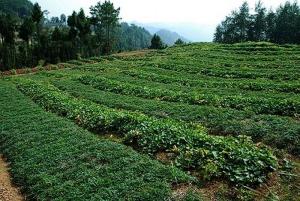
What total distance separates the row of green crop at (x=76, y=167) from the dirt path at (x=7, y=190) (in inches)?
12.8

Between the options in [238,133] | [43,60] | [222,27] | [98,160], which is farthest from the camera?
[222,27]

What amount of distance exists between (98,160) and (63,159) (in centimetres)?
193

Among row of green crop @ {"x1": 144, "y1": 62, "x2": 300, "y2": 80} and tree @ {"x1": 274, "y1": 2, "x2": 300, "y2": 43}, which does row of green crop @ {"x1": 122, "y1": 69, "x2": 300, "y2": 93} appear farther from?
tree @ {"x1": 274, "y1": 2, "x2": 300, "y2": 43}

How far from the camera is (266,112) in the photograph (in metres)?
23.2

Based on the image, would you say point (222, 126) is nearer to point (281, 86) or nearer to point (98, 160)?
point (98, 160)

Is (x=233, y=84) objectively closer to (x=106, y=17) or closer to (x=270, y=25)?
(x=106, y=17)

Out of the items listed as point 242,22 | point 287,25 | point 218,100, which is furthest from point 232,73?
point 242,22

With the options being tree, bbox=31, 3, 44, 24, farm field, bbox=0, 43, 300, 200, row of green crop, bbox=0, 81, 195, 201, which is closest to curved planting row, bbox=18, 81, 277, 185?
farm field, bbox=0, 43, 300, 200

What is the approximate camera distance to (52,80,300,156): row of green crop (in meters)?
17.8

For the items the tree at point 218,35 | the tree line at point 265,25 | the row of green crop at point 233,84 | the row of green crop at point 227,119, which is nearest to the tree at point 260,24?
the tree line at point 265,25

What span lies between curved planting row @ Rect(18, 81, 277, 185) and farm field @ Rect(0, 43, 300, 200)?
0.04 meters

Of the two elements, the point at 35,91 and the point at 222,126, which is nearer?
the point at 222,126

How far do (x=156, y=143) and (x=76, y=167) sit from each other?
3.92 meters

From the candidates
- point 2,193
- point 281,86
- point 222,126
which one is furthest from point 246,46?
point 2,193
